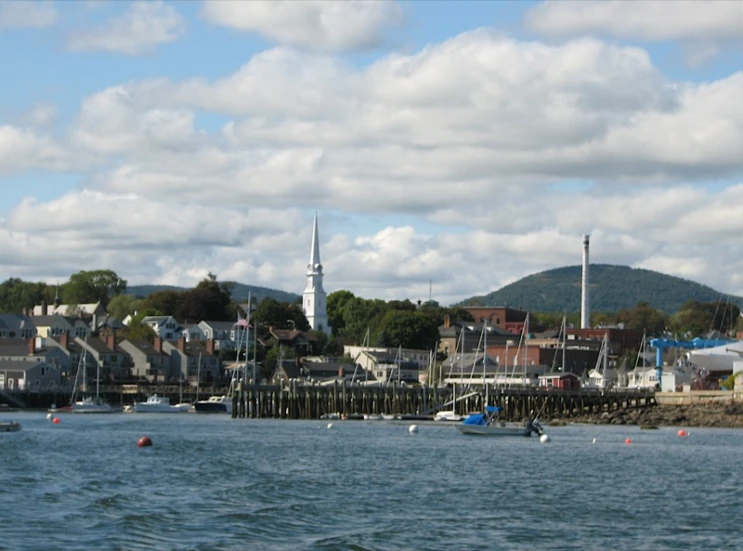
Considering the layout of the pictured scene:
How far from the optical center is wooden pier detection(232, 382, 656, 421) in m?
123

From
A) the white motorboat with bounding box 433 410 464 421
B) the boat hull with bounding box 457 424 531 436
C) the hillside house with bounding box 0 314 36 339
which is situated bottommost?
the boat hull with bounding box 457 424 531 436

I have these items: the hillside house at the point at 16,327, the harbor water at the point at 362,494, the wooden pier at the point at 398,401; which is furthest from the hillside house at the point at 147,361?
the harbor water at the point at 362,494

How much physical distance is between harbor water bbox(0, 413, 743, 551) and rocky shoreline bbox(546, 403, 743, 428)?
29.9 m

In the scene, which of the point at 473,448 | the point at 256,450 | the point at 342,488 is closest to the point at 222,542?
the point at 342,488

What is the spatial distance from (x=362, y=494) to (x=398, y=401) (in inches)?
3035

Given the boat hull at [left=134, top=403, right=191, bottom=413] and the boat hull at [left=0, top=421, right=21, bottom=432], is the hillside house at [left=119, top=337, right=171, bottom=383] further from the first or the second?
the boat hull at [left=0, top=421, right=21, bottom=432]

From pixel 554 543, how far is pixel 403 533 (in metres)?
4.46

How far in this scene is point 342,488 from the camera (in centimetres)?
5144

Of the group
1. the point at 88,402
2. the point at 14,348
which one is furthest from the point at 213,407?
the point at 14,348

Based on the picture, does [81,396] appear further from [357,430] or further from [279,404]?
[357,430]

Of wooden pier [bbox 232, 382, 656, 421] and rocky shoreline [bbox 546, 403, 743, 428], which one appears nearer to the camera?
rocky shoreline [bbox 546, 403, 743, 428]

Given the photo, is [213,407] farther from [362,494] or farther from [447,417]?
[362,494]

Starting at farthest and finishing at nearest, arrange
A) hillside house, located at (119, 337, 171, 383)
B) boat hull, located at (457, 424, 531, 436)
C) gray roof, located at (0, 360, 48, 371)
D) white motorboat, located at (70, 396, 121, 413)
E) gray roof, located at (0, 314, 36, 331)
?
gray roof, located at (0, 314, 36, 331), hillside house, located at (119, 337, 171, 383), gray roof, located at (0, 360, 48, 371), white motorboat, located at (70, 396, 121, 413), boat hull, located at (457, 424, 531, 436)

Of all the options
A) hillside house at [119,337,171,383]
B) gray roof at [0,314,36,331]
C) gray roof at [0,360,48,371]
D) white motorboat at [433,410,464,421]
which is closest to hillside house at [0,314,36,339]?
gray roof at [0,314,36,331]
